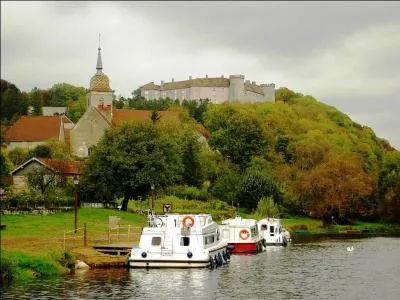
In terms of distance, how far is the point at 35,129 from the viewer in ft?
448

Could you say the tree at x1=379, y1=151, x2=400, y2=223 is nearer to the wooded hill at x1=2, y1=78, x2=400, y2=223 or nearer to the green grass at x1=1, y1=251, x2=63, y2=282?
the wooded hill at x1=2, y1=78, x2=400, y2=223

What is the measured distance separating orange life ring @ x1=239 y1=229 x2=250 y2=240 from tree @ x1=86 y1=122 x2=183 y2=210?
19039 mm

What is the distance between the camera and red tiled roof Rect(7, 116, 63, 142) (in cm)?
13500

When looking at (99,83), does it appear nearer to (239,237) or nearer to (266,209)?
(266,209)

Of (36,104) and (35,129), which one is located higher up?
(36,104)

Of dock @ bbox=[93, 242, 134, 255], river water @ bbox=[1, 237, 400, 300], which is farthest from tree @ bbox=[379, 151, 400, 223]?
dock @ bbox=[93, 242, 134, 255]

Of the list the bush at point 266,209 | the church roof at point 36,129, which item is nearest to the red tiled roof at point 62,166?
the bush at point 266,209

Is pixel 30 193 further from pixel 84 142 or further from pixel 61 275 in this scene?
pixel 84 142

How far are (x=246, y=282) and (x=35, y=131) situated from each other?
309 feet

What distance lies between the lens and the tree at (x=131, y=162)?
8962 centimetres

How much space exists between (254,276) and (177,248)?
6515 millimetres

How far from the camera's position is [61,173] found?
93.4 meters

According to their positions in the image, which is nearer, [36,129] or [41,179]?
[41,179]

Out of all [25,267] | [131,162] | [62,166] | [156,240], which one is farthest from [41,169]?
[25,267]
